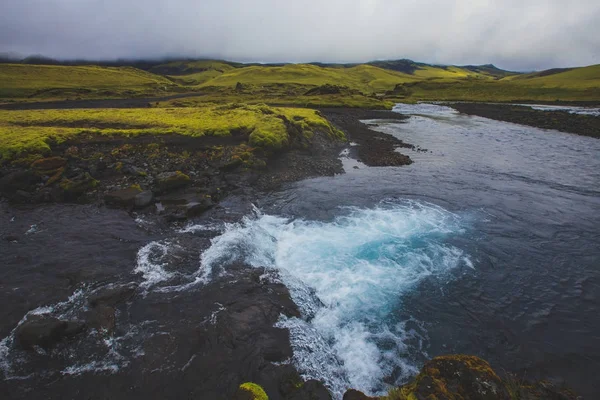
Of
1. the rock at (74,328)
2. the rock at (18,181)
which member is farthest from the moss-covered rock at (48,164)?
the rock at (74,328)

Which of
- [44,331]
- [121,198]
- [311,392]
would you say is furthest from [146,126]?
[311,392]

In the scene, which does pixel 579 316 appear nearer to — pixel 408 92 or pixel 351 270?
pixel 351 270

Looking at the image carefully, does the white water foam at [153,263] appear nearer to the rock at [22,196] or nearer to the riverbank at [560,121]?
the rock at [22,196]

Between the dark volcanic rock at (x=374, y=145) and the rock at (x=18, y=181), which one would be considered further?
the dark volcanic rock at (x=374, y=145)

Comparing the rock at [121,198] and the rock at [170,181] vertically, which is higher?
the rock at [170,181]

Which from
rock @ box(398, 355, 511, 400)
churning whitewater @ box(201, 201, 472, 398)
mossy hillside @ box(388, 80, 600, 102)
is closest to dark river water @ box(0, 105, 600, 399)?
churning whitewater @ box(201, 201, 472, 398)

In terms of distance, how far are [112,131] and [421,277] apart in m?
36.1

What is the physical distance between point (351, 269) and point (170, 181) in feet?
53.0

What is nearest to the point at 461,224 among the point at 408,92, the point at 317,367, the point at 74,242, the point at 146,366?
the point at 317,367

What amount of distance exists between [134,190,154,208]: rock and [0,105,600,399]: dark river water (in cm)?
168

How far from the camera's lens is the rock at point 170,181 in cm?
2438

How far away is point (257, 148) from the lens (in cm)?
3472

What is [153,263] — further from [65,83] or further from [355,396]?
[65,83]

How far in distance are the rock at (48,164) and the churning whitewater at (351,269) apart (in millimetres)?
18717
